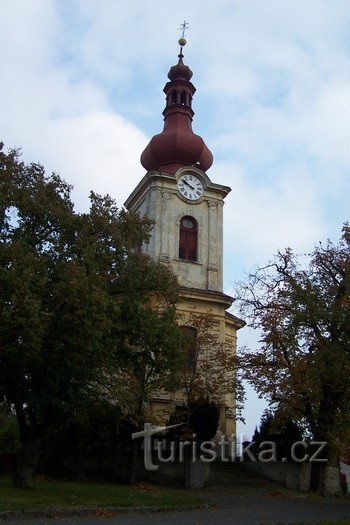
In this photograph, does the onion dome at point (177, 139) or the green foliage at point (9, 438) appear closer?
the green foliage at point (9, 438)

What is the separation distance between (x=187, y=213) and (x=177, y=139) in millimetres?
4805

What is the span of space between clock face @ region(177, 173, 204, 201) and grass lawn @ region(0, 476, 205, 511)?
20.6m

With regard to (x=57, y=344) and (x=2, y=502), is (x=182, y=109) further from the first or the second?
(x=2, y=502)

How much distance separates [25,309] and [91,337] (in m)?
2.37

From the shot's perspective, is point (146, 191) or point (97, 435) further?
point (146, 191)

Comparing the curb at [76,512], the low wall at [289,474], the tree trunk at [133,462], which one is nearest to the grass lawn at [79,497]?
the curb at [76,512]

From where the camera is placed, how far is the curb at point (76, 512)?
15555 mm

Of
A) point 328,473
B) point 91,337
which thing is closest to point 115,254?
point 91,337

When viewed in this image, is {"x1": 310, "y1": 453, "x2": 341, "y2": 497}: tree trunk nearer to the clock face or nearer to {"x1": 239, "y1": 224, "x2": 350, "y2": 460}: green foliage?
{"x1": 239, "y1": 224, "x2": 350, "y2": 460}: green foliage

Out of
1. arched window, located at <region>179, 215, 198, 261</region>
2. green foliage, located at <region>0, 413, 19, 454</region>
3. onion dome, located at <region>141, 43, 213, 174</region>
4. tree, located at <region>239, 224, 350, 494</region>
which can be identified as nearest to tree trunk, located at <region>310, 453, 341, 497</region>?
tree, located at <region>239, 224, 350, 494</region>

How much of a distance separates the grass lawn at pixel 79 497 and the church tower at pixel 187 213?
15.1m

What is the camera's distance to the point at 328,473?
2867 cm

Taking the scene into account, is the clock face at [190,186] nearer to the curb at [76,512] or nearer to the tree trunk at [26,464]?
the tree trunk at [26,464]

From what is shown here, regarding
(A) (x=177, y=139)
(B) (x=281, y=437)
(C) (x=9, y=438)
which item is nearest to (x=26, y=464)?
(C) (x=9, y=438)
